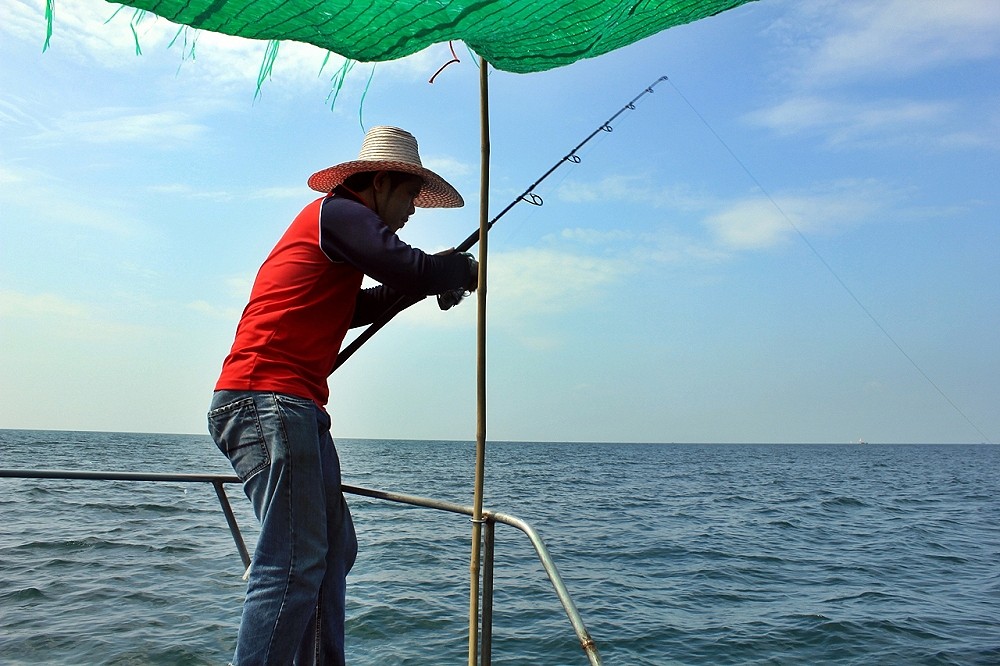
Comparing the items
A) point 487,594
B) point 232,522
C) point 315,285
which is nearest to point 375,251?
point 315,285

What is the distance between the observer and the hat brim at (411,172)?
2.02 metres

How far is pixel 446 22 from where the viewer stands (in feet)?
5.40

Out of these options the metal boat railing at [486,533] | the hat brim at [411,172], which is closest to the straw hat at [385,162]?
the hat brim at [411,172]

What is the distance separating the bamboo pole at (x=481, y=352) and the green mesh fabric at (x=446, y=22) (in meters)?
0.20

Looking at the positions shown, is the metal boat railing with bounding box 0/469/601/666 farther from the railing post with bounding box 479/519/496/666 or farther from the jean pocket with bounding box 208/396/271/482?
the jean pocket with bounding box 208/396/271/482

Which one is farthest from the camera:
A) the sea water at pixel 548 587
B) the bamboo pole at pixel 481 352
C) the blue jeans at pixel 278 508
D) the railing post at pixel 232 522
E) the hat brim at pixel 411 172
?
the sea water at pixel 548 587

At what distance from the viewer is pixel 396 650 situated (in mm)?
5941

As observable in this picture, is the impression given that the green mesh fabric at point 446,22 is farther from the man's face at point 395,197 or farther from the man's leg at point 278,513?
the man's leg at point 278,513

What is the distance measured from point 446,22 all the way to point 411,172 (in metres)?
0.51

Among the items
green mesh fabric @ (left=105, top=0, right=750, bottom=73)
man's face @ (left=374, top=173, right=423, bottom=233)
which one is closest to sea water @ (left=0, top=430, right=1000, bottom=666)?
man's face @ (left=374, top=173, right=423, bottom=233)

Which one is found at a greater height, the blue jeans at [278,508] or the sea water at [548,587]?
the blue jeans at [278,508]

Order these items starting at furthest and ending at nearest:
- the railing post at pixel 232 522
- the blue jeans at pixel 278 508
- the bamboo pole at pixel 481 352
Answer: the railing post at pixel 232 522
the bamboo pole at pixel 481 352
the blue jeans at pixel 278 508

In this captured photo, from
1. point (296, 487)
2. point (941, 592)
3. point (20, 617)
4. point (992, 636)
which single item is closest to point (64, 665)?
point (20, 617)

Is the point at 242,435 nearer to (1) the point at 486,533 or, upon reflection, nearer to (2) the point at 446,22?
(1) the point at 486,533
